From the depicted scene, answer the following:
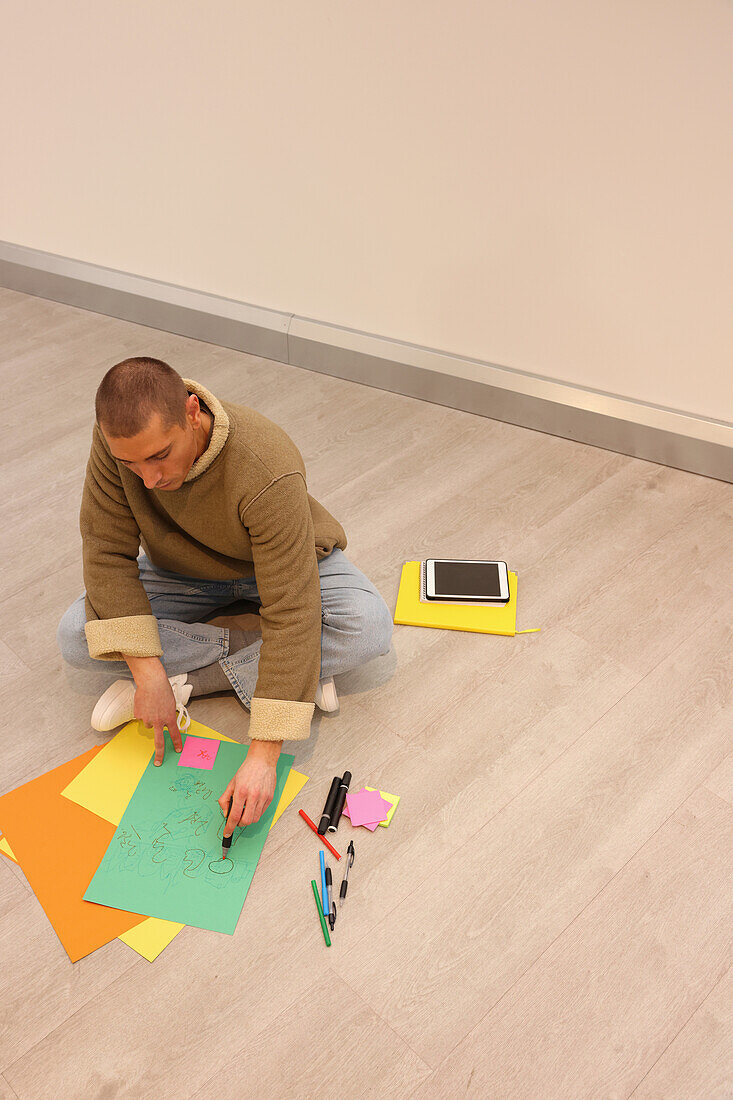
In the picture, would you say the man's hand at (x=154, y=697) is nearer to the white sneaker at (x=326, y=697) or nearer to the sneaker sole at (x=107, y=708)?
the sneaker sole at (x=107, y=708)

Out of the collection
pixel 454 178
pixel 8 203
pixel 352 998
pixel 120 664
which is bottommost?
pixel 352 998

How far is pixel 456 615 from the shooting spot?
1.92 metres

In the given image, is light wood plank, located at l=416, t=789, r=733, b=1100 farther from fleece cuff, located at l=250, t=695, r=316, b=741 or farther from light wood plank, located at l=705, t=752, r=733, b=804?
fleece cuff, located at l=250, t=695, r=316, b=741

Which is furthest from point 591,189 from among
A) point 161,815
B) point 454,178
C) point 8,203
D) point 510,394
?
point 8,203

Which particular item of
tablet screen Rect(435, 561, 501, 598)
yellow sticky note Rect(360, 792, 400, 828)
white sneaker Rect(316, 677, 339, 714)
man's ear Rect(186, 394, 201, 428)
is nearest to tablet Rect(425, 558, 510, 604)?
tablet screen Rect(435, 561, 501, 598)

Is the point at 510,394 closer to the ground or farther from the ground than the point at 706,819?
farther from the ground

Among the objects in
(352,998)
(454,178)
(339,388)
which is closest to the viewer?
(352,998)

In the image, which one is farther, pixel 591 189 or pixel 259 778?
pixel 591 189

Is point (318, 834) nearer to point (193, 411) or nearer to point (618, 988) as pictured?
point (618, 988)

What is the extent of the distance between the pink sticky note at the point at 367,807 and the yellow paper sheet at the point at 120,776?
10 cm

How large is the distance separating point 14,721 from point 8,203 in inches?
89.1

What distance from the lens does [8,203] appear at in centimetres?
325

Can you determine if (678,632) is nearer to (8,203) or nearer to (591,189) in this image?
(591,189)

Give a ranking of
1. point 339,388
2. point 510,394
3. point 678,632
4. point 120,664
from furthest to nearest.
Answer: point 339,388, point 510,394, point 678,632, point 120,664
